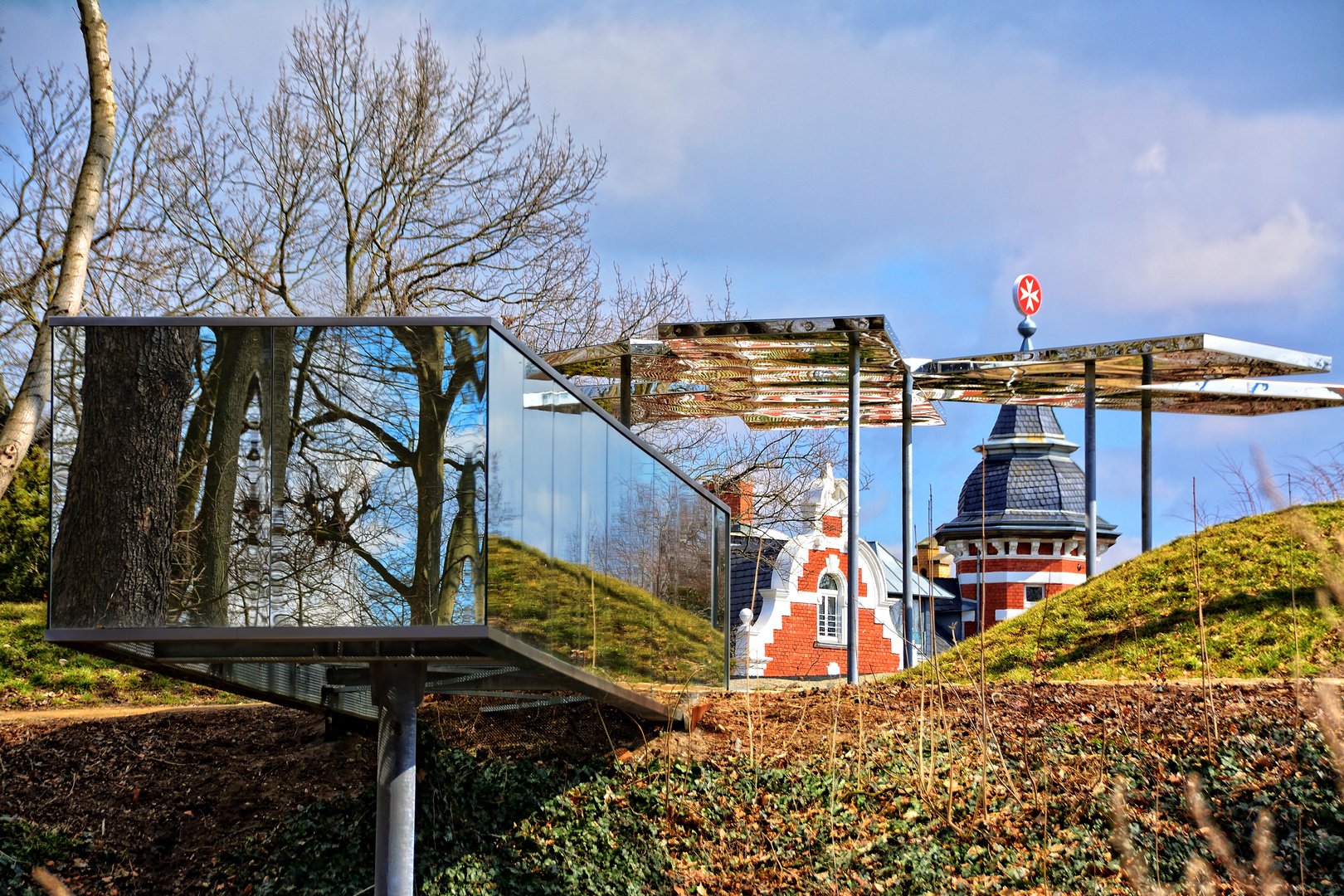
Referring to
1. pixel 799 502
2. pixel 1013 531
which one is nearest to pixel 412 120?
pixel 799 502

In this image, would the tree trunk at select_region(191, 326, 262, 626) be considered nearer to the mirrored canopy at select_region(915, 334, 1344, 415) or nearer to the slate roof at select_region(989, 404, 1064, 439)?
the mirrored canopy at select_region(915, 334, 1344, 415)

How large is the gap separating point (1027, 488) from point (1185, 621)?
22364 millimetres

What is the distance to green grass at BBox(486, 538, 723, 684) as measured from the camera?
6.79 meters

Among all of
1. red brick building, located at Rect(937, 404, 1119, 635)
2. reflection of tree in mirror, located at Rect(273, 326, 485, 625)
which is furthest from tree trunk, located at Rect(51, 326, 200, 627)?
red brick building, located at Rect(937, 404, 1119, 635)

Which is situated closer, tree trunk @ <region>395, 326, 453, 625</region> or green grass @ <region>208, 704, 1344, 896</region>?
tree trunk @ <region>395, 326, 453, 625</region>

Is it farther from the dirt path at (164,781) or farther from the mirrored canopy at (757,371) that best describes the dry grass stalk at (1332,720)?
the mirrored canopy at (757,371)

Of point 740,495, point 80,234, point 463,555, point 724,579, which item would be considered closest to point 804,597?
point 740,495

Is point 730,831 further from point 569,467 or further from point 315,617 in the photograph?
point 315,617

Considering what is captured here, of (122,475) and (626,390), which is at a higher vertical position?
(626,390)

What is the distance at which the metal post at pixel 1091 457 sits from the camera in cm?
1779

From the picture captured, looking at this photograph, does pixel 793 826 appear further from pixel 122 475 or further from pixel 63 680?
pixel 63 680

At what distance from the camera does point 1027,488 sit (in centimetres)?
3538

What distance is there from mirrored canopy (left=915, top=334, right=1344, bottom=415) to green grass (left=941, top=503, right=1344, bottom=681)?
2.51m

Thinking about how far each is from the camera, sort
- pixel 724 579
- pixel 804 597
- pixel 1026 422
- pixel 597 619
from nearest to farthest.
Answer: pixel 597 619 < pixel 724 579 < pixel 804 597 < pixel 1026 422
